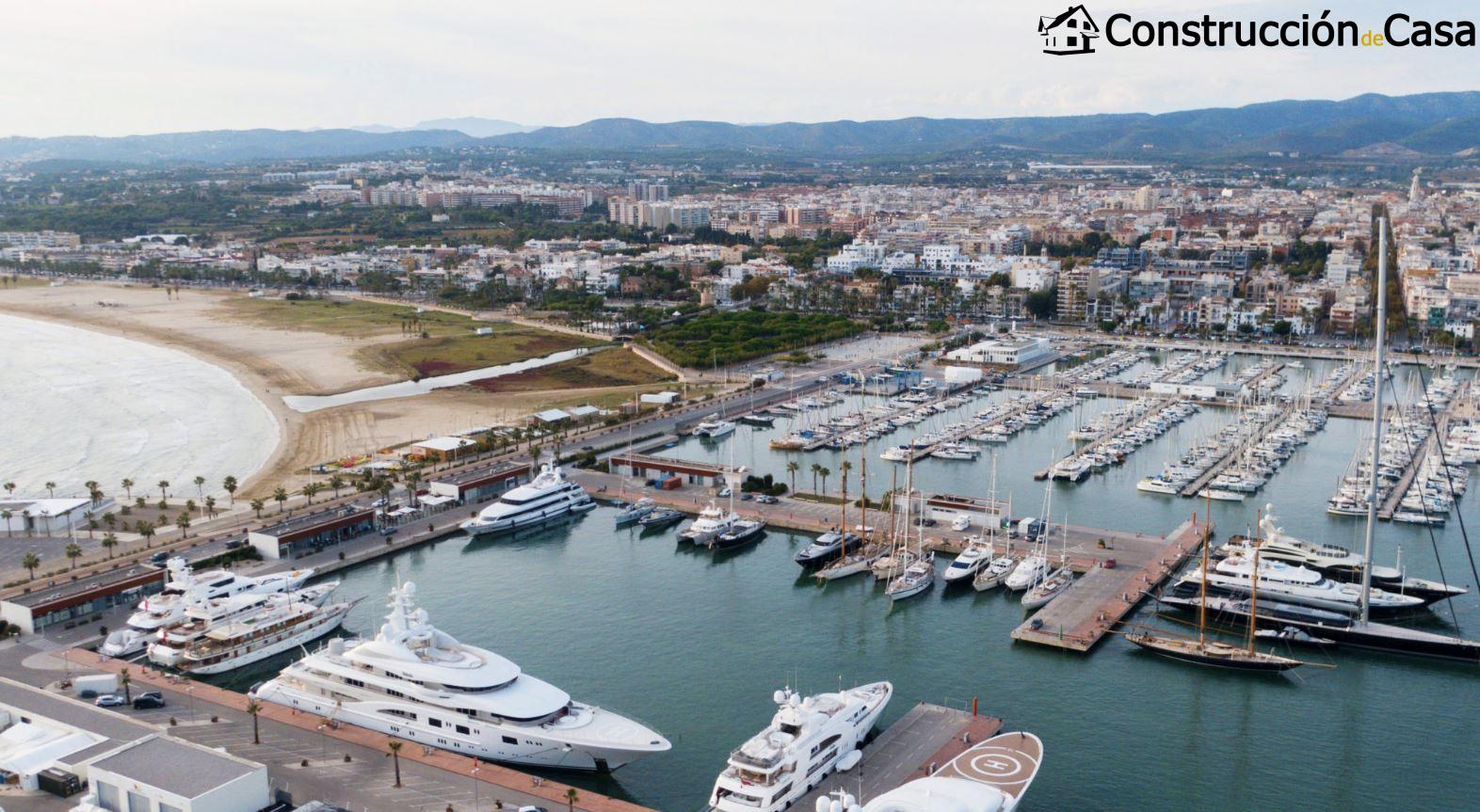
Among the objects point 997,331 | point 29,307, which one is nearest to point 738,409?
point 997,331

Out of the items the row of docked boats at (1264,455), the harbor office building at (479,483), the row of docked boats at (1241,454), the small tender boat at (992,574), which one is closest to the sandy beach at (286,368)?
the harbor office building at (479,483)

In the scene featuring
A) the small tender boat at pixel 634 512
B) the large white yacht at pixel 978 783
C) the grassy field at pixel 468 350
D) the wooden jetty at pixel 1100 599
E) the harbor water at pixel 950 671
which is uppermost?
the grassy field at pixel 468 350

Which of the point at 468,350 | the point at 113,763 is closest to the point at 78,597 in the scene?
the point at 113,763

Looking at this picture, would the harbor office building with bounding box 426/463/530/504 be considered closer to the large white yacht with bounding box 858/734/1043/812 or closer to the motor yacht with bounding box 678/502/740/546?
the motor yacht with bounding box 678/502/740/546

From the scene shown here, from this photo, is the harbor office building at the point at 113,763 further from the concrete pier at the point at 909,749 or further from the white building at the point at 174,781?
the concrete pier at the point at 909,749

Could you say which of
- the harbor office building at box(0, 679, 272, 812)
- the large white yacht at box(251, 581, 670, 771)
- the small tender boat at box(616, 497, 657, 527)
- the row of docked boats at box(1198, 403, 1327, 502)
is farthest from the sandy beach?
the row of docked boats at box(1198, 403, 1327, 502)

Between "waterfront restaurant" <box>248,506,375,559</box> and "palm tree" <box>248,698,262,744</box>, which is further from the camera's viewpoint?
"waterfront restaurant" <box>248,506,375,559</box>
